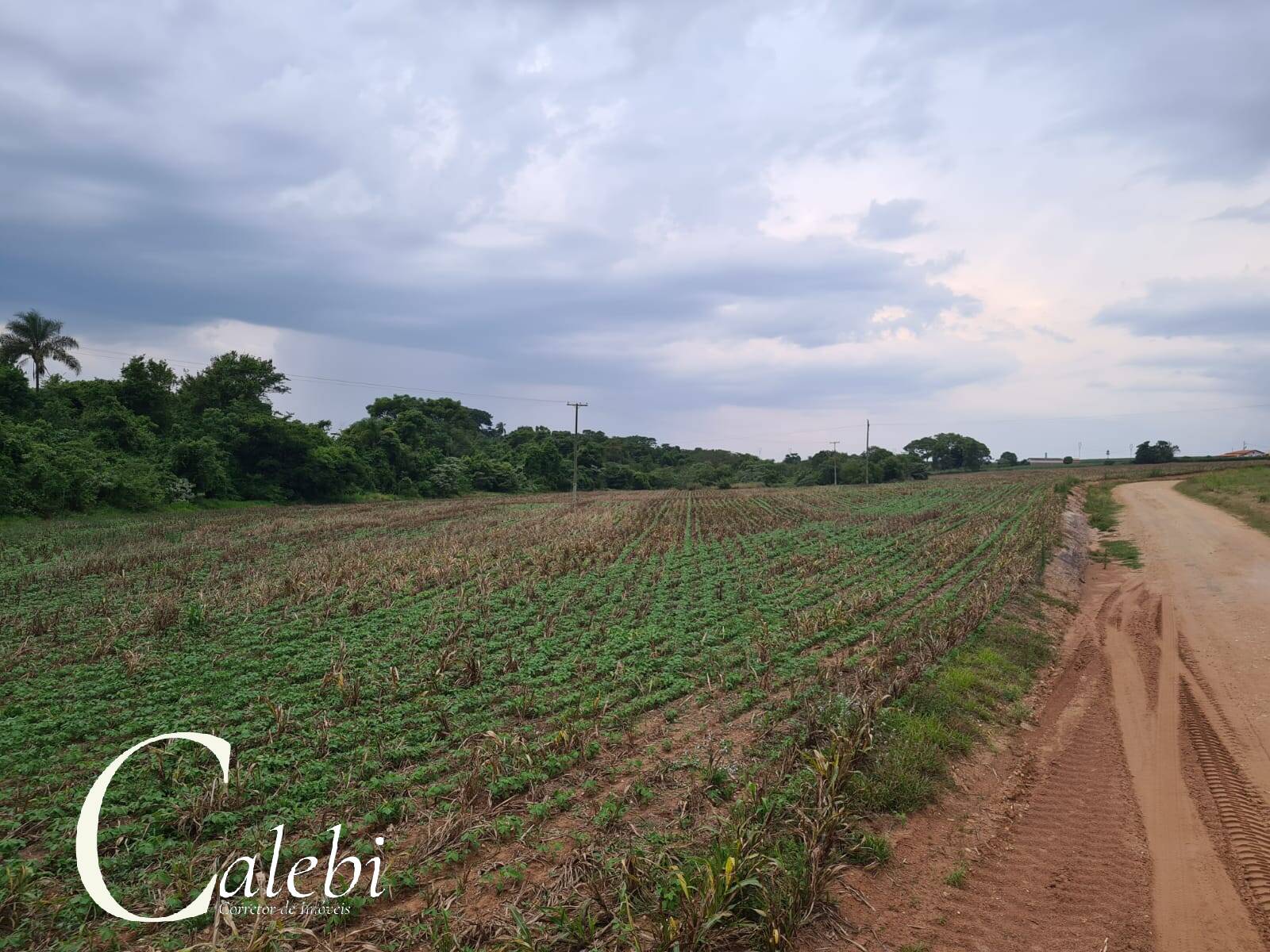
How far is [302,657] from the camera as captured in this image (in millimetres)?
10656

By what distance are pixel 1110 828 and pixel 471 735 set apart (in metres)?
6.70

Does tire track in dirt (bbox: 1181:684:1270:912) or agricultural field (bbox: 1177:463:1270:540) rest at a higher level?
agricultural field (bbox: 1177:463:1270:540)

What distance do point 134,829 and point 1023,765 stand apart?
9.15 m

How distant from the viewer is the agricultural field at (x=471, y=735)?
490 centimetres

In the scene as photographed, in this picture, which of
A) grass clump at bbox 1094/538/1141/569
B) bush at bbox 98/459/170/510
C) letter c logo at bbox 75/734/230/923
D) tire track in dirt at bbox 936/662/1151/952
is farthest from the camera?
bush at bbox 98/459/170/510

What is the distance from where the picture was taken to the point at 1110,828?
21.2ft

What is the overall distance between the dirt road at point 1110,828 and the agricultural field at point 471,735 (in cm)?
59

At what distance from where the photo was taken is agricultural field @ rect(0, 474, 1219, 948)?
490 cm

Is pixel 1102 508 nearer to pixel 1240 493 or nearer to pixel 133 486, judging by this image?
pixel 1240 493

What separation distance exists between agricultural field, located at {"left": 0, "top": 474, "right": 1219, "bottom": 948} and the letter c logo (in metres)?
0.08

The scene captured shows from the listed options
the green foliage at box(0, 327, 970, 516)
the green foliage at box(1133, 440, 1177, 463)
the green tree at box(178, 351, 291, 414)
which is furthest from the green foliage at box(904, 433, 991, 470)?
the green tree at box(178, 351, 291, 414)

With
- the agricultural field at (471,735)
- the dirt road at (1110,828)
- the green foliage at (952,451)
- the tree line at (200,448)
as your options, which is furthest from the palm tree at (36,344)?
the green foliage at (952,451)

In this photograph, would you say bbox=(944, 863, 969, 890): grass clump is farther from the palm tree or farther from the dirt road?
the palm tree

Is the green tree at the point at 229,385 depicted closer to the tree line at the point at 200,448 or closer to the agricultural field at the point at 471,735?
the tree line at the point at 200,448
